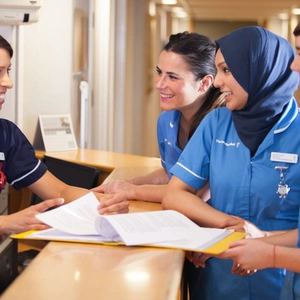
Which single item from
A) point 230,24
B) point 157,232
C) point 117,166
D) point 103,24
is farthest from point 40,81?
point 230,24

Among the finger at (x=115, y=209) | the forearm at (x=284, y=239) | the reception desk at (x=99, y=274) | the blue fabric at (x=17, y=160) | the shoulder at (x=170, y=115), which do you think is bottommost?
the reception desk at (x=99, y=274)

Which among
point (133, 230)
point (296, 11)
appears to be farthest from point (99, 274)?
point (296, 11)

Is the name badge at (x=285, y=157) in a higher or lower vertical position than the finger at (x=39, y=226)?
higher

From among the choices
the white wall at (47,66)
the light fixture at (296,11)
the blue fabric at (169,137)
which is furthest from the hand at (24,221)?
the light fixture at (296,11)

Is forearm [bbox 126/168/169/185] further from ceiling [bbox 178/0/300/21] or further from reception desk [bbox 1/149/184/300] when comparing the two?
ceiling [bbox 178/0/300/21]

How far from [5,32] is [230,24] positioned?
16.2 meters

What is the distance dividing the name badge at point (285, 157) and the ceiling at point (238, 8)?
29.2 feet

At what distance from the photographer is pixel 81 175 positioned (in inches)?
132

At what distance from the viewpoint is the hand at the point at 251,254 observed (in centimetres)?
171

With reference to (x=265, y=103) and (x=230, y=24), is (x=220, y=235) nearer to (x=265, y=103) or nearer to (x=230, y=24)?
(x=265, y=103)

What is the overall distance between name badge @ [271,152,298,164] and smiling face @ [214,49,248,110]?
21 centimetres

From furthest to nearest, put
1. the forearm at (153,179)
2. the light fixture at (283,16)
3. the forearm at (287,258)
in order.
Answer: the light fixture at (283,16)
the forearm at (153,179)
the forearm at (287,258)

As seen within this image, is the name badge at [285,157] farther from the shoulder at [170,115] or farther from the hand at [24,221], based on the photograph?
the shoulder at [170,115]

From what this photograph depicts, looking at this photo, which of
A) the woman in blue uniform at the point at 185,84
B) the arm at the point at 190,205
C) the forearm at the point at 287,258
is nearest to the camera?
the forearm at the point at 287,258
